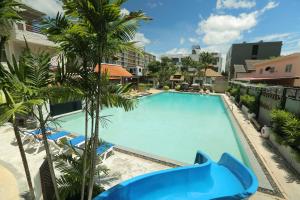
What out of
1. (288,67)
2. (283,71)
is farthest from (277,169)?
(283,71)

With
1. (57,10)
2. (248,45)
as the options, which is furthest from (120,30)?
(248,45)

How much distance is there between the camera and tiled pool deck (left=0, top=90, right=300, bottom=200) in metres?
5.27

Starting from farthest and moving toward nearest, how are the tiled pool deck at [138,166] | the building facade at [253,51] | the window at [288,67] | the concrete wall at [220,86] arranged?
the building facade at [253,51] < the concrete wall at [220,86] < the window at [288,67] < the tiled pool deck at [138,166]

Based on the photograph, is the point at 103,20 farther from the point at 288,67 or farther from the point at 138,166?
the point at 288,67

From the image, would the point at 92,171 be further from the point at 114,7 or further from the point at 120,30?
the point at 114,7

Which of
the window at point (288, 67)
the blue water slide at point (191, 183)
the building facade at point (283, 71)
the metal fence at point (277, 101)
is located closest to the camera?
the blue water slide at point (191, 183)

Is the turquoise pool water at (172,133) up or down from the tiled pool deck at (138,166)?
down

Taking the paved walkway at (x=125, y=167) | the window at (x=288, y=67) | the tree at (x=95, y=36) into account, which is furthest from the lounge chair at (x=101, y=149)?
the window at (x=288, y=67)

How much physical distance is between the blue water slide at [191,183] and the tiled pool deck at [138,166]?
0.76 m

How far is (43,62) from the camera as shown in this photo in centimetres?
282

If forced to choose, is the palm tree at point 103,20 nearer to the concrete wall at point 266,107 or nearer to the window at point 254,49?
the concrete wall at point 266,107

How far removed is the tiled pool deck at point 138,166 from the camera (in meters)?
5.27

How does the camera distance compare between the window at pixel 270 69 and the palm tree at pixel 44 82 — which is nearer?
the palm tree at pixel 44 82

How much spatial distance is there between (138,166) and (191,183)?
2229 millimetres
